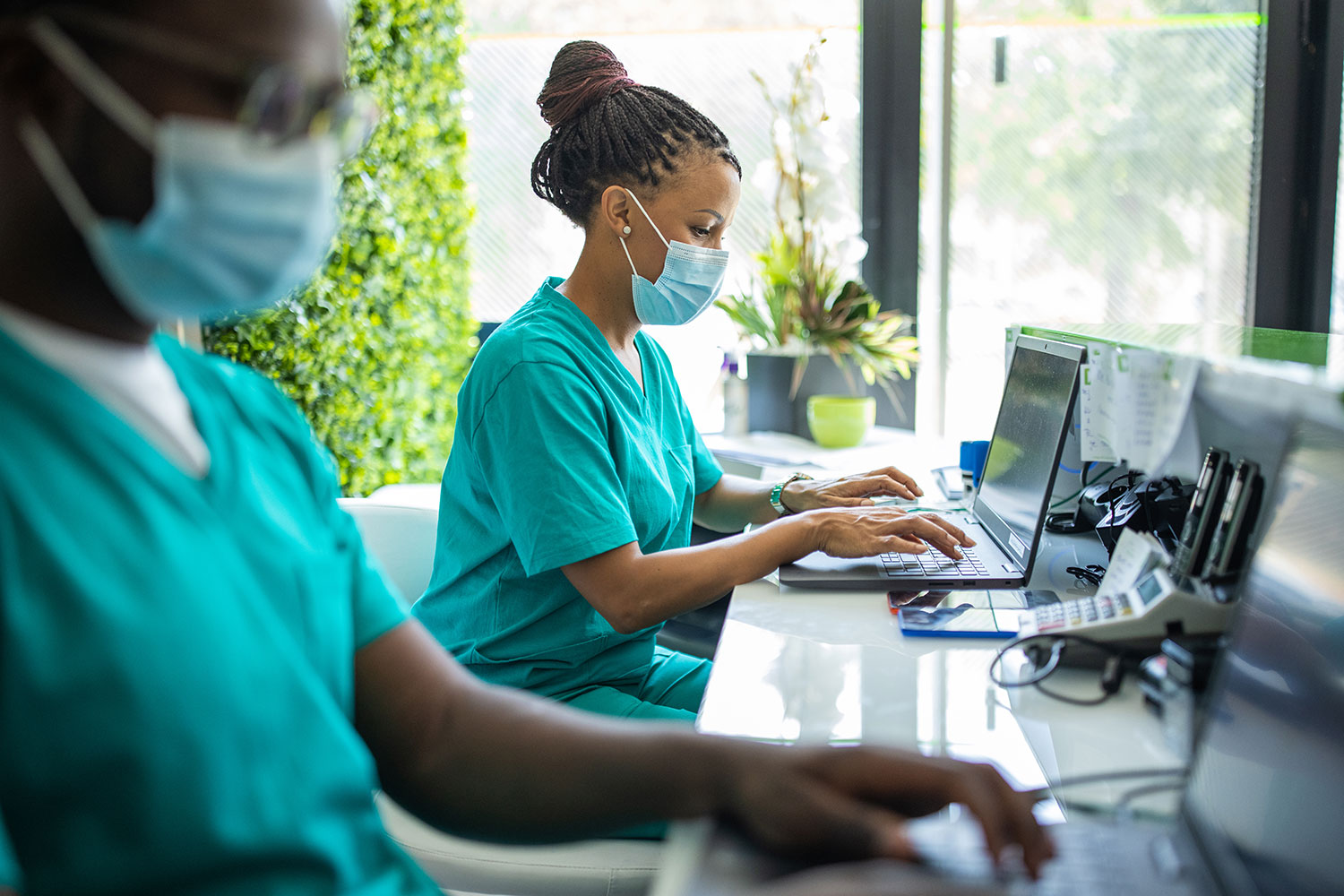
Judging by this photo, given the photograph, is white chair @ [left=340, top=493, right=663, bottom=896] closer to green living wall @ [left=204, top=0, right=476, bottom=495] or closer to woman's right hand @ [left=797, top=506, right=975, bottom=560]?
woman's right hand @ [left=797, top=506, right=975, bottom=560]

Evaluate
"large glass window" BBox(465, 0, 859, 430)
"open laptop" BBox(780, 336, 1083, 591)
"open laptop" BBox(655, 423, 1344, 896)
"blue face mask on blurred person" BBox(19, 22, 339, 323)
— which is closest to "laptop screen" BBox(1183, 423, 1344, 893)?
"open laptop" BBox(655, 423, 1344, 896)

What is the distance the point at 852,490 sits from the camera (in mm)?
1571

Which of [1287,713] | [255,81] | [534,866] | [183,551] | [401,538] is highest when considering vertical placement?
[255,81]

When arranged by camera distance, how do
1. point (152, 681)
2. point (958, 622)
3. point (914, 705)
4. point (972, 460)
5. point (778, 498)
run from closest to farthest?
point (152, 681), point (914, 705), point (958, 622), point (778, 498), point (972, 460)

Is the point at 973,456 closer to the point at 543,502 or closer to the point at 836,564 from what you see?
the point at 836,564

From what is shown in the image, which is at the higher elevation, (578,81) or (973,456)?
(578,81)

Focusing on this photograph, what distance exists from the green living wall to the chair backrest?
59 cm

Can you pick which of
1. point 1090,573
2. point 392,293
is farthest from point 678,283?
point 392,293

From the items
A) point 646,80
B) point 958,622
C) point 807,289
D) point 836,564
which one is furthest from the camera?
point 646,80

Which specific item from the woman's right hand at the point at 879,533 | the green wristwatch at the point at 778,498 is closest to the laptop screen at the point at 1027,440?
the woman's right hand at the point at 879,533

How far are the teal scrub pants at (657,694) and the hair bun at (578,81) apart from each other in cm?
83

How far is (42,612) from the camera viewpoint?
54cm

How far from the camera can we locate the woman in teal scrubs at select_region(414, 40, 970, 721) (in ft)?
3.87

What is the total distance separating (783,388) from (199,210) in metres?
1.94
